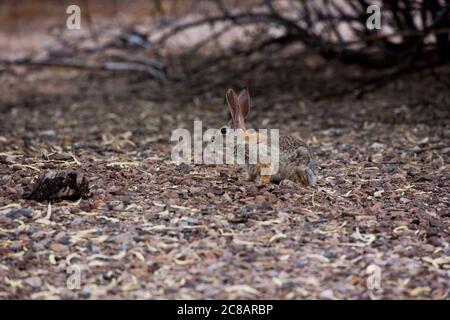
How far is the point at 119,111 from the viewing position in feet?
30.8

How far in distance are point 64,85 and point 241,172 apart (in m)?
5.67

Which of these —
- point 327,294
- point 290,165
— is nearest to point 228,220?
point 290,165

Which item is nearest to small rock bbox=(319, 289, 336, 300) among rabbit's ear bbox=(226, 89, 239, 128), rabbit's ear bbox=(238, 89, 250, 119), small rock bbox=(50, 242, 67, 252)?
small rock bbox=(50, 242, 67, 252)

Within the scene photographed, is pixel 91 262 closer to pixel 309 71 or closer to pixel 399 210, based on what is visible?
pixel 399 210

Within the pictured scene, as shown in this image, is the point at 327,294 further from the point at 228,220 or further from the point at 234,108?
the point at 234,108

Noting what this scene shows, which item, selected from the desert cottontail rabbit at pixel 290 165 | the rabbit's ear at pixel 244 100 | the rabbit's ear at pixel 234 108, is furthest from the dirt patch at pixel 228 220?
the rabbit's ear at pixel 244 100

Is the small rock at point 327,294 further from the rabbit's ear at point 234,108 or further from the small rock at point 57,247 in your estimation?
the rabbit's ear at point 234,108

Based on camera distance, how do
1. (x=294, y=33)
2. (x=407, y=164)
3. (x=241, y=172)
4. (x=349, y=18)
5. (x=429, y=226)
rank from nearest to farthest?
(x=429, y=226) < (x=241, y=172) < (x=407, y=164) < (x=349, y=18) < (x=294, y=33)

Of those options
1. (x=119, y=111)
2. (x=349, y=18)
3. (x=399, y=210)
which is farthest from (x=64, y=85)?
(x=399, y=210)

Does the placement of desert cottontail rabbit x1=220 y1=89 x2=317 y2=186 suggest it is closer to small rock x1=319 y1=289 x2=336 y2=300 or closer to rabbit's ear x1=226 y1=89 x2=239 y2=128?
rabbit's ear x1=226 y1=89 x2=239 y2=128

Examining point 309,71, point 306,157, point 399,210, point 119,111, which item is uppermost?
point 309,71

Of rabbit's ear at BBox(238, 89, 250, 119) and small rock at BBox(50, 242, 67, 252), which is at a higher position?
rabbit's ear at BBox(238, 89, 250, 119)

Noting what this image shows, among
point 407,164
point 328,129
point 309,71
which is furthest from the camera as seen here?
point 309,71

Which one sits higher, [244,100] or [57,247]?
[244,100]
